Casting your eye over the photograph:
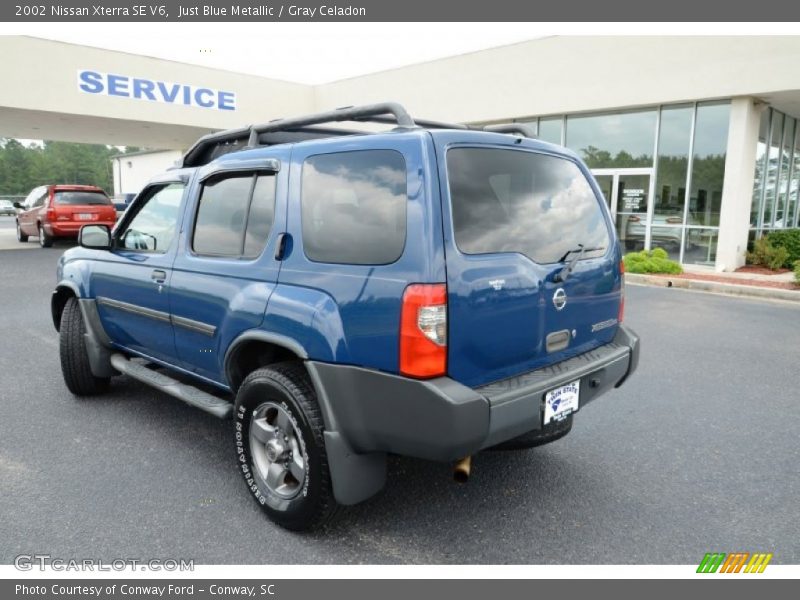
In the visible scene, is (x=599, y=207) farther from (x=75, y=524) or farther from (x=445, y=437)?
(x=75, y=524)

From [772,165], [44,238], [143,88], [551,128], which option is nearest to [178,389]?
[551,128]

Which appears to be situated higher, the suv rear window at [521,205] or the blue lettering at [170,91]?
the blue lettering at [170,91]

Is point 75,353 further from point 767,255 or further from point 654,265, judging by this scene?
point 767,255

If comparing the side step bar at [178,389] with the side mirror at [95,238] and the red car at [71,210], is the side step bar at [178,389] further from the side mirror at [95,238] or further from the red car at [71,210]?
the red car at [71,210]

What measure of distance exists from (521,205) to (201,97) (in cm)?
1994

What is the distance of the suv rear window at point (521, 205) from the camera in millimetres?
2598

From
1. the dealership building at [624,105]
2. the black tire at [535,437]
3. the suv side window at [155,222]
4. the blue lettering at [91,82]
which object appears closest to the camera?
the black tire at [535,437]

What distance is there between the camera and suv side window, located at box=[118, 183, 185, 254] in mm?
3900

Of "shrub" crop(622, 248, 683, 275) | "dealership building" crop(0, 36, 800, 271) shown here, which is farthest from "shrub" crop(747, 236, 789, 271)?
"shrub" crop(622, 248, 683, 275)

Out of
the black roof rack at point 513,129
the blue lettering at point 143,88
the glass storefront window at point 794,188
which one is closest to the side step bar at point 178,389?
the black roof rack at point 513,129

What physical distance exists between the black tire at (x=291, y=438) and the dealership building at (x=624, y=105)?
43.7 feet

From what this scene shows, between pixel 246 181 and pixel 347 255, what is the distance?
3.45 ft

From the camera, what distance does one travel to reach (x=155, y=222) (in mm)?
4117

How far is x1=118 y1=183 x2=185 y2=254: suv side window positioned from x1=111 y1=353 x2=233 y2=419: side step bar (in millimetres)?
855
